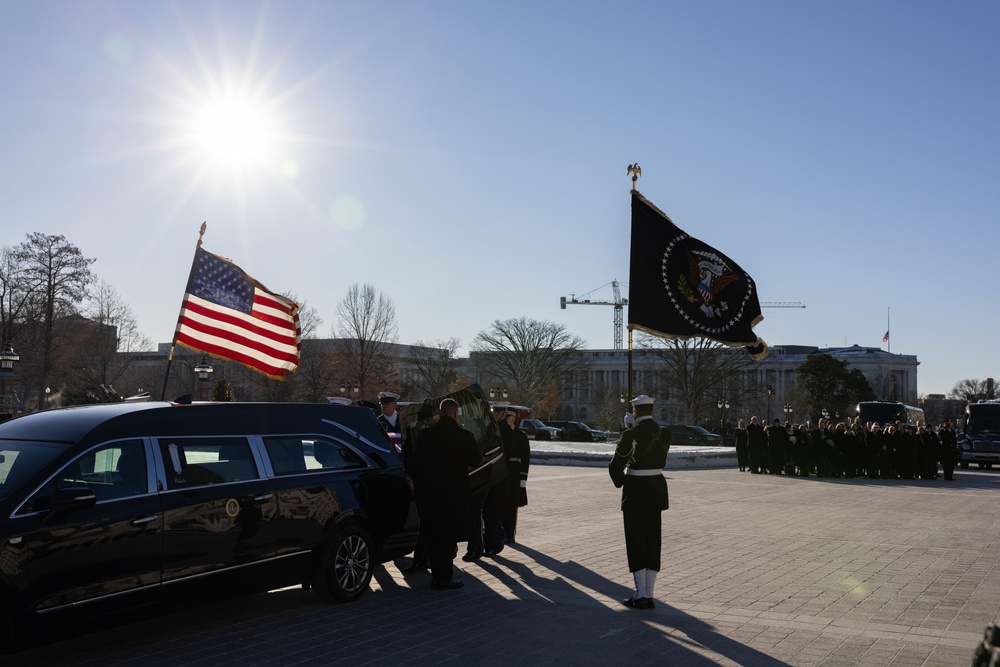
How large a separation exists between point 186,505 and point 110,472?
0.64 metres

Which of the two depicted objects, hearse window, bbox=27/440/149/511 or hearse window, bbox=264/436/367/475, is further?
hearse window, bbox=264/436/367/475

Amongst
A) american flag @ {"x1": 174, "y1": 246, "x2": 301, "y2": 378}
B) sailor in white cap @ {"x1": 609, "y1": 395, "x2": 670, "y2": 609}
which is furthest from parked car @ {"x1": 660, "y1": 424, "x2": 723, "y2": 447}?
sailor in white cap @ {"x1": 609, "y1": 395, "x2": 670, "y2": 609}

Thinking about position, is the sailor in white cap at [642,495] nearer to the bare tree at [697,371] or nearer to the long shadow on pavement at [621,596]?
the long shadow on pavement at [621,596]

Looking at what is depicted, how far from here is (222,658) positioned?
7074mm

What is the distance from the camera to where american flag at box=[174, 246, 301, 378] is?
16.0 meters

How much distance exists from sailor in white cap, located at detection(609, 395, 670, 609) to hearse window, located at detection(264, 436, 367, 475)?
8.46ft

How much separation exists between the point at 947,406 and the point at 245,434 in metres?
161

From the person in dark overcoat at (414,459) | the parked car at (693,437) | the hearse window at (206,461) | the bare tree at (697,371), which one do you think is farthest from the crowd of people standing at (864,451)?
the bare tree at (697,371)

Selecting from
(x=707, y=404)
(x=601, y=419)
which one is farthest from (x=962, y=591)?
(x=601, y=419)

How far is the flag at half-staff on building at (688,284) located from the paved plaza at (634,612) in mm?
4837

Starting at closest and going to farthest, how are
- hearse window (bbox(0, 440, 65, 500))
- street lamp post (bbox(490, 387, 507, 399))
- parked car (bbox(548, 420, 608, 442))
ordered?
hearse window (bbox(0, 440, 65, 500)), parked car (bbox(548, 420, 608, 442)), street lamp post (bbox(490, 387, 507, 399))

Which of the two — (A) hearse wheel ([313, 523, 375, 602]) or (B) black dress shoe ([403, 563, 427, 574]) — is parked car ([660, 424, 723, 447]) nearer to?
(B) black dress shoe ([403, 563, 427, 574])

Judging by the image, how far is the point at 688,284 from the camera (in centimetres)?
1909

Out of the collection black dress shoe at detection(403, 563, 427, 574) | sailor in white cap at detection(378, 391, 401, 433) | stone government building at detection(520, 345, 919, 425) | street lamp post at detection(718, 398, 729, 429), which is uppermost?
stone government building at detection(520, 345, 919, 425)
